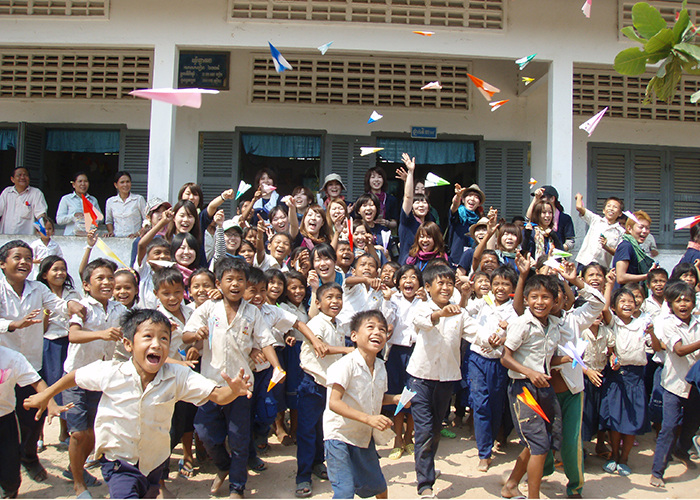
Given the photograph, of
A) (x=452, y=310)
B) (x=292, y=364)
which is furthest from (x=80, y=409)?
(x=452, y=310)

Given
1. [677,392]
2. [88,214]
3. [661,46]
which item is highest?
[661,46]

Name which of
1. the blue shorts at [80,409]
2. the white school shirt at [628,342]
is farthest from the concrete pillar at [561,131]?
the blue shorts at [80,409]

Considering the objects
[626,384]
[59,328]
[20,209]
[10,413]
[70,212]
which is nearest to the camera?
[10,413]

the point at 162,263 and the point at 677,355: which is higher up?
the point at 162,263

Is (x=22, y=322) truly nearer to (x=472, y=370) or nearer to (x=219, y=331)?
(x=219, y=331)

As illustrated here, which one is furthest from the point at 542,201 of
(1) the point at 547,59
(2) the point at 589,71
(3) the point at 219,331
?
(3) the point at 219,331

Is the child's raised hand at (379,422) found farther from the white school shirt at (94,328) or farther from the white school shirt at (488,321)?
the white school shirt at (94,328)

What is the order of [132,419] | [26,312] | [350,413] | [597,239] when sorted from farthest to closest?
1. [597,239]
2. [26,312]
3. [350,413]
4. [132,419]

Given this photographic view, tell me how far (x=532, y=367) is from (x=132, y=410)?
2.38 m

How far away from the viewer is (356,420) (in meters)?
2.86

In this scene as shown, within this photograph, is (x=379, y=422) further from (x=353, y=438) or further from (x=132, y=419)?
(x=132, y=419)

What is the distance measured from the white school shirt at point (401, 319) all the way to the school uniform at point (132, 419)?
6.06 ft

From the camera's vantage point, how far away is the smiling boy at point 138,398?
2.61m

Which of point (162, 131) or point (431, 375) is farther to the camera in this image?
point (162, 131)
